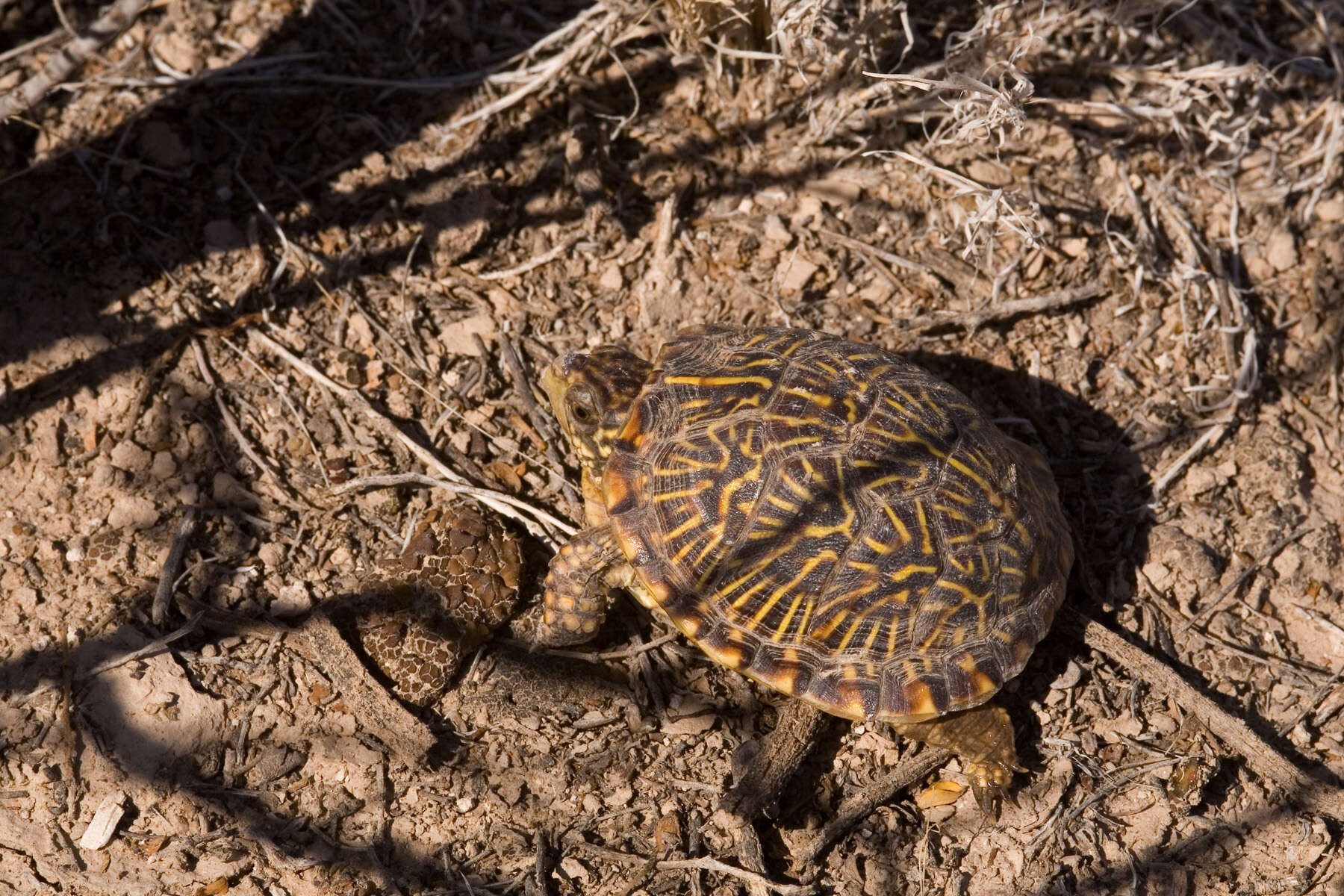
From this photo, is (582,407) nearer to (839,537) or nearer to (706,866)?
(839,537)

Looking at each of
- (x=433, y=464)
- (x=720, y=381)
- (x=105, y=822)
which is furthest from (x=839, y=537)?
(x=105, y=822)

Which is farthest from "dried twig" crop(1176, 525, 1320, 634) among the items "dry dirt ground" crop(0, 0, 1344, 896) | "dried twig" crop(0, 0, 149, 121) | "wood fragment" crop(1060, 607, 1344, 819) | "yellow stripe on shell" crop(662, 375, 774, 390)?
"dried twig" crop(0, 0, 149, 121)

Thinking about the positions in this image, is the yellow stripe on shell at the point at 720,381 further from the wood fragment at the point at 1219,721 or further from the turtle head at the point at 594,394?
the wood fragment at the point at 1219,721

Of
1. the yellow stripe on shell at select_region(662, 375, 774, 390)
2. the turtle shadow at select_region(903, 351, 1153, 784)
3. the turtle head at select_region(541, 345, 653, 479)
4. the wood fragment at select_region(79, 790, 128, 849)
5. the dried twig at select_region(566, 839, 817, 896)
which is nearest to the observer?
the wood fragment at select_region(79, 790, 128, 849)

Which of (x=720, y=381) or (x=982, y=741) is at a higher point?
(x=720, y=381)

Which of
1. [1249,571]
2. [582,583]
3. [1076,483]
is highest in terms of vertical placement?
[582,583]

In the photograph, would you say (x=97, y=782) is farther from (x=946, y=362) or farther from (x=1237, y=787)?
(x=1237, y=787)

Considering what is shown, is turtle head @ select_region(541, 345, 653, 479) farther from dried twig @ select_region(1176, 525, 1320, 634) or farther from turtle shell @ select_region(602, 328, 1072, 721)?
dried twig @ select_region(1176, 525, 1320, 634)
